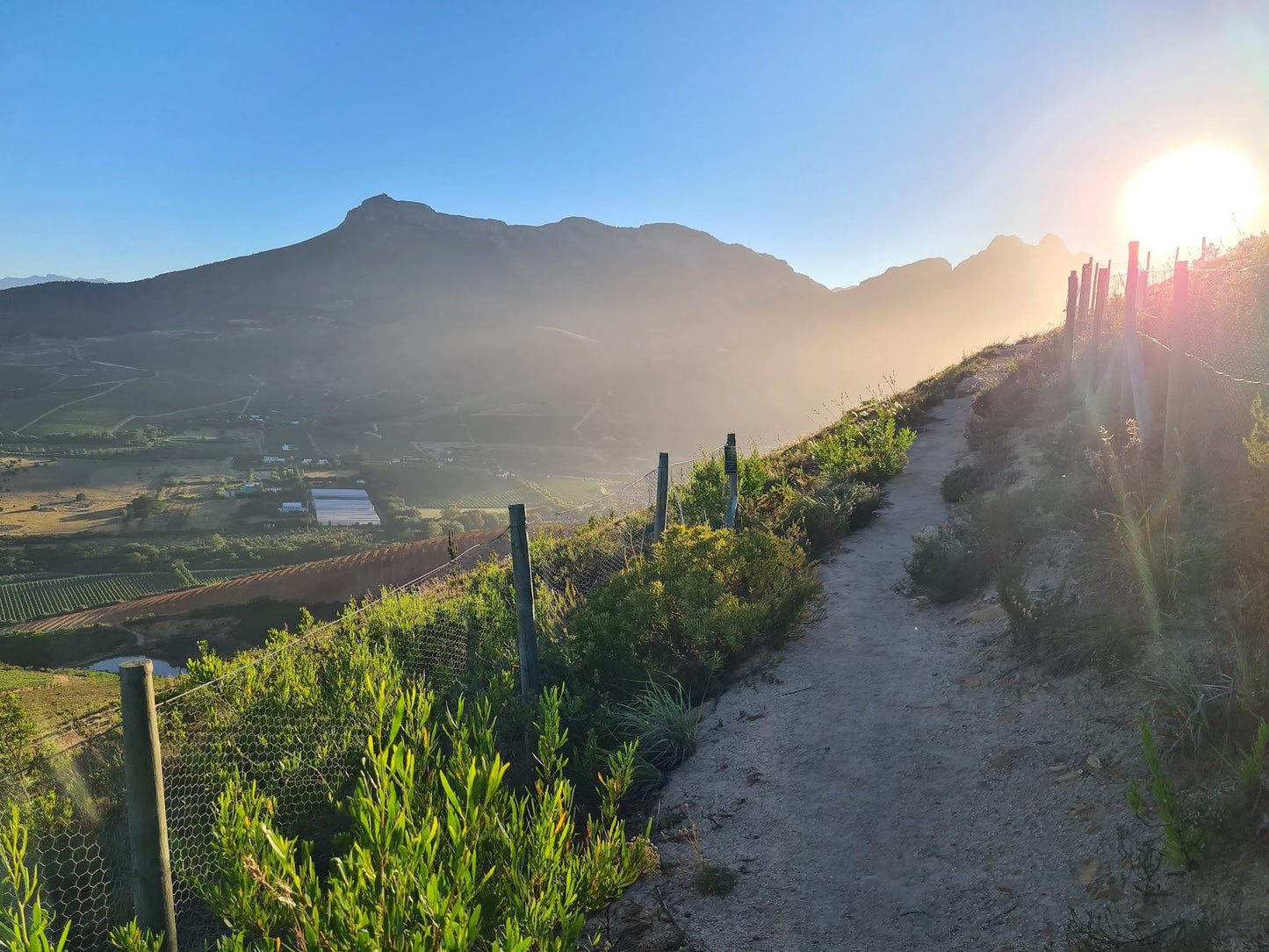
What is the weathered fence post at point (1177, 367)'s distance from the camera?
16.9 feet

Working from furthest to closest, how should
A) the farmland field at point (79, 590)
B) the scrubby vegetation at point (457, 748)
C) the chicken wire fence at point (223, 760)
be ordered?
the farmland field at point (79, 590) < the chicken wire fence at point (223, 760) < the scrubby vegetation at point (457, 748)

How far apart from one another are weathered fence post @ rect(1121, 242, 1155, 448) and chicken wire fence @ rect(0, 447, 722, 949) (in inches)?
217

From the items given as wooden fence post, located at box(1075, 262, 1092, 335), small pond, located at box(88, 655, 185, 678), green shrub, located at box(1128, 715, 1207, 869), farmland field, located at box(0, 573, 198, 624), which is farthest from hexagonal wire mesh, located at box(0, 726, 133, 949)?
farmland field, located at box(0, 573, 198, 624)

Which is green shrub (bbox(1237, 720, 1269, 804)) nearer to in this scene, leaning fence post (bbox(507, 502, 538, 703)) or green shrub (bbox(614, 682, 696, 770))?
green shrub (bbox(614, 682, 696, 770))

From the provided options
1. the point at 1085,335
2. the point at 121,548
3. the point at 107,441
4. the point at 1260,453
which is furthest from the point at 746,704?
the point at 107,441

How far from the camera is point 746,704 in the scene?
5.09 metres

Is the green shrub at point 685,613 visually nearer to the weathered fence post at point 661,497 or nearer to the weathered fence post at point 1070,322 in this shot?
the weathered fence post at point 661,497

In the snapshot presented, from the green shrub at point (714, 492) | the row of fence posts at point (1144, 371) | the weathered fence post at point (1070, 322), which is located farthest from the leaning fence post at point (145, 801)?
the weathered fence post at point (1070, 322)

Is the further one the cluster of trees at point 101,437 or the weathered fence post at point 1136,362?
the cluster of trees at point 101,437

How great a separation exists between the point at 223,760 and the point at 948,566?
231 inches

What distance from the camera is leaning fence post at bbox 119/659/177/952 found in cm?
230

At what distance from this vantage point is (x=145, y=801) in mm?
2346

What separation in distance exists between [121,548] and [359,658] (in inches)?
3271

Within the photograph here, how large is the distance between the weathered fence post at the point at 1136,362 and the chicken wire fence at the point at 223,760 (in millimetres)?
5500
